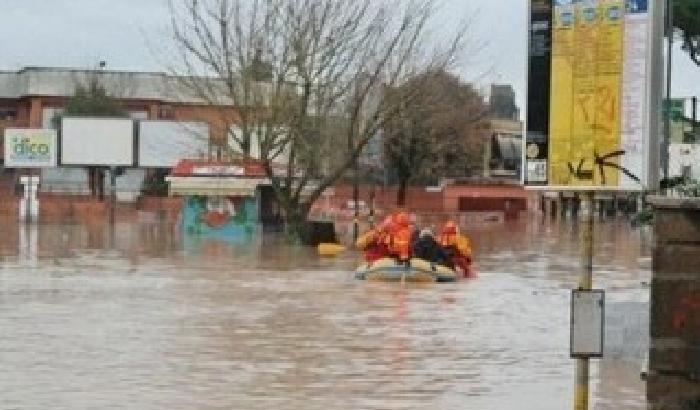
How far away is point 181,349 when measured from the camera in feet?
54.4

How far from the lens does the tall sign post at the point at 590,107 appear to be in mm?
7641

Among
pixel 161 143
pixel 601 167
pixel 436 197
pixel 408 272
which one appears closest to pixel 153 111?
pixel 161 143

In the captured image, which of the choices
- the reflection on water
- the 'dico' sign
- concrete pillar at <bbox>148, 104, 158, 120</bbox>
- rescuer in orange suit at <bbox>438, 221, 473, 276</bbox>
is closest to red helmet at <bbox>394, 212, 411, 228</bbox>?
rescuer in orange suit at <bbox>438, 221, 473, 276</bbox>

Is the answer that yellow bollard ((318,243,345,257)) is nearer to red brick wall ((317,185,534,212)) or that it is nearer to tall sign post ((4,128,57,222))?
red brick wall ((317,185,534,212))

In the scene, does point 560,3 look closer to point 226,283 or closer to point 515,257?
point 226,283

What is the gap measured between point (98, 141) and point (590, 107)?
67.7m

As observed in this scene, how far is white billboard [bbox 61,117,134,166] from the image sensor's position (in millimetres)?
73938

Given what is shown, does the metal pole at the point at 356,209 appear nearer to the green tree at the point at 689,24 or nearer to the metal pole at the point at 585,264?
the green tree at the point at 689,24

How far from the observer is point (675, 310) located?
782 centimetres

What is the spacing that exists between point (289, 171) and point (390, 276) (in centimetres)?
2074

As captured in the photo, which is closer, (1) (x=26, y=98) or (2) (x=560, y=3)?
(2) (x=560, y=3)

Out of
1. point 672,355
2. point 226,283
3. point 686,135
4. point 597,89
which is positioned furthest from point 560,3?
point 686,135

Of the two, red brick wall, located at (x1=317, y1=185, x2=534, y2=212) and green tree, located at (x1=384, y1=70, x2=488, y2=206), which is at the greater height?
green tree, located at (x1=384, y1=70, x2=488, y2=206)

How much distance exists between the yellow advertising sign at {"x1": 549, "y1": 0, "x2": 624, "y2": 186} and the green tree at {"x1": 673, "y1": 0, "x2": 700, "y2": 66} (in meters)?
25.1
